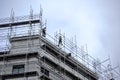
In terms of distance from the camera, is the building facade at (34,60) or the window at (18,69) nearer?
the building facade at (34,60)

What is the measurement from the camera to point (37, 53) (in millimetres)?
34750

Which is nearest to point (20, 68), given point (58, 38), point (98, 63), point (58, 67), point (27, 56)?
point (27, 56)

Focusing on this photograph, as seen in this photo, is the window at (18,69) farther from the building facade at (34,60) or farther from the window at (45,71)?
the window at (45,71)

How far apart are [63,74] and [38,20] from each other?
6568 millimetres

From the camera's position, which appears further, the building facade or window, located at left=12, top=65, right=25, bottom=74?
window, located at left=12, top=65, right=25, bottom=74

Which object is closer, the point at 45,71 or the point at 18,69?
the point at 18,69

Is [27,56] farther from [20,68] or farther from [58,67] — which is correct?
[58,67]

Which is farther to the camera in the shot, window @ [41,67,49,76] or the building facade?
window @ [41,67,49,76]

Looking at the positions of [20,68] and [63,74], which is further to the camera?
[63,74]

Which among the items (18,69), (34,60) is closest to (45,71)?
(34,60)

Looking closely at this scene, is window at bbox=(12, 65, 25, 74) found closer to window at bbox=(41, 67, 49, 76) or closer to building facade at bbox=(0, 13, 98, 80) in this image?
building facade at bbox=(0, 13, 98, 80)

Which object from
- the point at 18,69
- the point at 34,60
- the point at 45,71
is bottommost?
the point at 45,71

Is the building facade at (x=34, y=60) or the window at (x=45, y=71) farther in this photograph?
the window at (x=45, y=71)

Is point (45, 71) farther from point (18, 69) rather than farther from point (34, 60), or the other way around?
point (18, 69)
